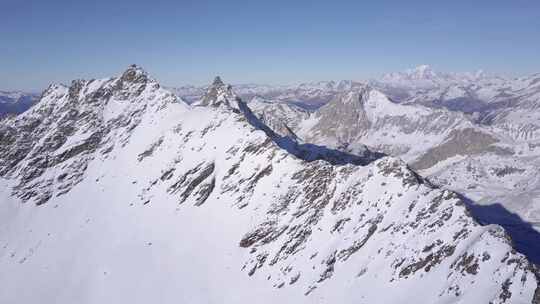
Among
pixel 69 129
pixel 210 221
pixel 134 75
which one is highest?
pixel 134 75

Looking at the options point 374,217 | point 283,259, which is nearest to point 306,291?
point 283,259

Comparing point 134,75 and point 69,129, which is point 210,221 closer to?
point 69,129

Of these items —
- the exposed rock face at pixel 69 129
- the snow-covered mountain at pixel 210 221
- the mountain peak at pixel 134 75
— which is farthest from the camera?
the mountain peak at pixel 134 75

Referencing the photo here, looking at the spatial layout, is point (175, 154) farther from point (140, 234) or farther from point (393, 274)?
point (393, 274)

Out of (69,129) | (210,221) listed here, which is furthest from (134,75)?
(210,221)

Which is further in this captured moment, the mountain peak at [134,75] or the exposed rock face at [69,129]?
the mountain peak at [134,75]

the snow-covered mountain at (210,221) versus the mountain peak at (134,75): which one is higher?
the mountain peak at (134,75)

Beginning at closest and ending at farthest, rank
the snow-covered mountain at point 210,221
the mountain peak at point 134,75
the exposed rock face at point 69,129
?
the snow-covered mountain at point 210,221 < the exposed rock face at point 69,129 < the mountain peak at point 134,75

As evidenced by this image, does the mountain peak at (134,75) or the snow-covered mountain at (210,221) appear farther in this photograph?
the mountain peak at (134,75)

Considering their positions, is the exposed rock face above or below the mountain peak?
below
